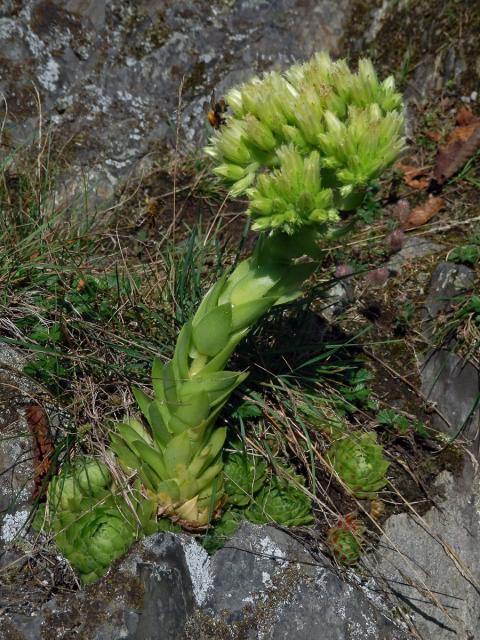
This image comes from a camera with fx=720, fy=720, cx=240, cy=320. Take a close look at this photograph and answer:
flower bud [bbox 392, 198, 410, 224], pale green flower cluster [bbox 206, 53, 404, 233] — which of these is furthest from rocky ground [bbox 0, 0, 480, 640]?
pale green flower cluster [bbox 206, 53, 404, 233]

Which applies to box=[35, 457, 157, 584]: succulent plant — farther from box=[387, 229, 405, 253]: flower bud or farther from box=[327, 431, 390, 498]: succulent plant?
box=[387, 229, 405, 253]: flower bud

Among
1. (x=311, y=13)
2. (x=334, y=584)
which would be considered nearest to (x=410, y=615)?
(x=334, y=584)

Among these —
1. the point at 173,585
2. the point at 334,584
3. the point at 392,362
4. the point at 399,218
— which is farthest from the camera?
the point at 399,218

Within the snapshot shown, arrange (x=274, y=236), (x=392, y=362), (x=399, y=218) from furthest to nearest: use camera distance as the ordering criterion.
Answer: (x=399, y=218) → (x=392, y=362) → (x=274, y=236)

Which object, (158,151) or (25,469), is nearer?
(25,469)

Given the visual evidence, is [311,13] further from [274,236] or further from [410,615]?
[410,615]

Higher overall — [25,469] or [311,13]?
[311,13]

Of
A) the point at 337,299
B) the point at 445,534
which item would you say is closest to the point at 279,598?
the point at 445,534
